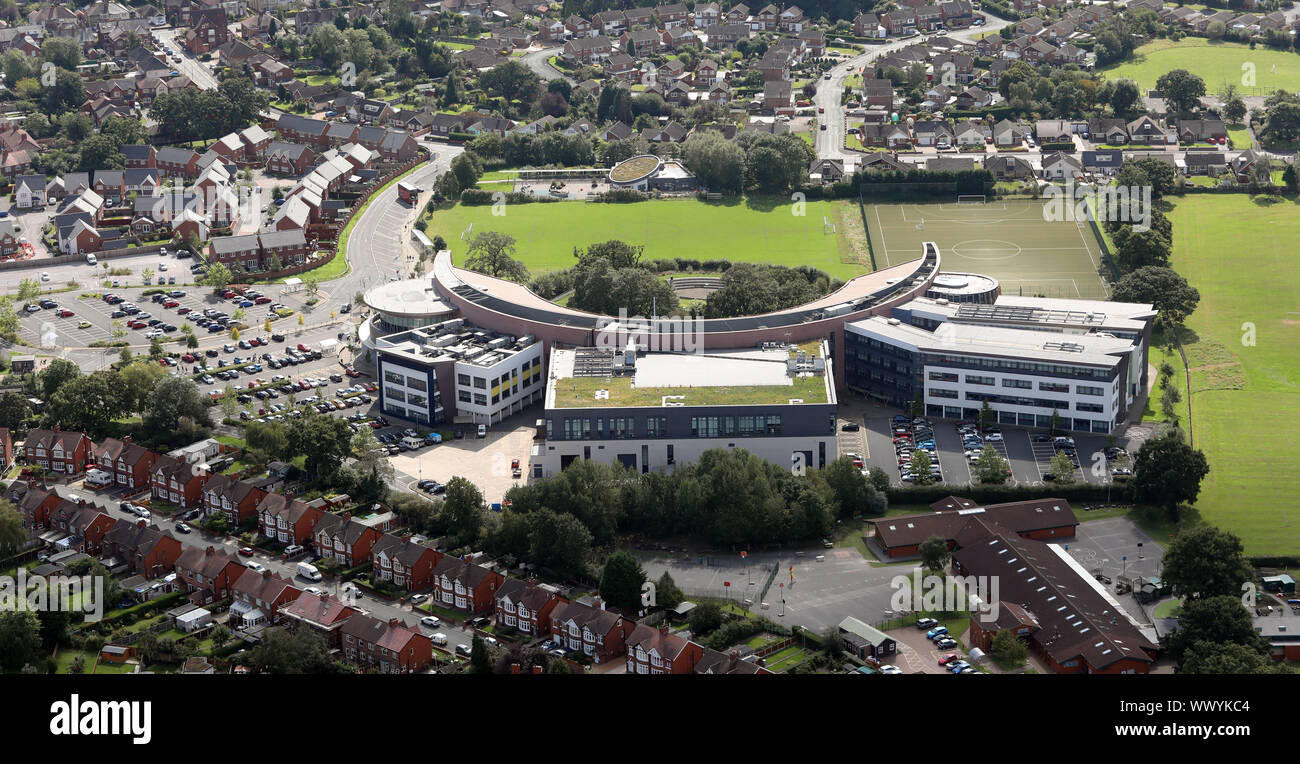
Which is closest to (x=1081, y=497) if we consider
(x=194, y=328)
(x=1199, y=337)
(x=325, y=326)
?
(x=1199, y=337)

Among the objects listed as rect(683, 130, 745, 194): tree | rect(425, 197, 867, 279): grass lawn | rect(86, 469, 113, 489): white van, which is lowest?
rect(86, 469, 113, 489): white van

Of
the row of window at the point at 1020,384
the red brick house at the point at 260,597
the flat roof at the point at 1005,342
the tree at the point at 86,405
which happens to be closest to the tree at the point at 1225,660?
the row of window at the point at 1020,384

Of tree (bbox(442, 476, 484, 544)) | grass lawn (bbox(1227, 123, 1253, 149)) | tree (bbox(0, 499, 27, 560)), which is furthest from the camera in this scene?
grass lawn (bbox(1227, 123, 1253, 149))

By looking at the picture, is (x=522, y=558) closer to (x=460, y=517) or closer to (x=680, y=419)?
(x=460, y=517)

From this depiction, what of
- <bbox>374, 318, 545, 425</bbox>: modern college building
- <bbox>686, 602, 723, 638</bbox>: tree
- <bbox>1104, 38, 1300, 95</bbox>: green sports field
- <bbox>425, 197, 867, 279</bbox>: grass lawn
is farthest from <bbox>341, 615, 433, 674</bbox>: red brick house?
<bbox>1104, 38, 1300, 95</bbox>: green sports field

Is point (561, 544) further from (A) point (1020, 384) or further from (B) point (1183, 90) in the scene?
(B) point (1183, 90)

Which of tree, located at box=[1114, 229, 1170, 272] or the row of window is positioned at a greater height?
tree, located at box=[1114, 229, 1170, 272]

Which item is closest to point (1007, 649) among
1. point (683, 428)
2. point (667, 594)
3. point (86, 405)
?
point (667, 594)

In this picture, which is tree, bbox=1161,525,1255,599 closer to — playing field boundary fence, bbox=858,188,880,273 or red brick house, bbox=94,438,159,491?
playing field boundary fence, bbox=858,188,880,273
